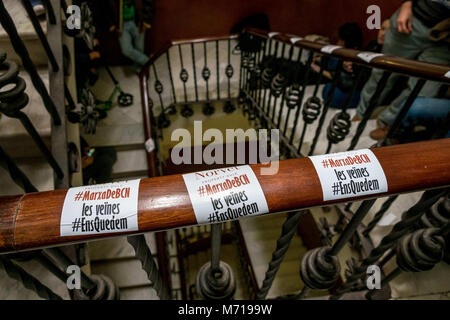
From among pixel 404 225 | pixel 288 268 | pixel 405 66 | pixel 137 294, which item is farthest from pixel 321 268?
pixel 288 268

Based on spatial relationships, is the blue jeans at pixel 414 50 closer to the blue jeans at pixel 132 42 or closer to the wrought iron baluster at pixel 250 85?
the wrought iron baluster at pixel 250 85

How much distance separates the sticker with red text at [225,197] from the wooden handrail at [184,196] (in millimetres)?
13

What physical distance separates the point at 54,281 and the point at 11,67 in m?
1.08

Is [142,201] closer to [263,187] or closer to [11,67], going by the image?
[263,187]

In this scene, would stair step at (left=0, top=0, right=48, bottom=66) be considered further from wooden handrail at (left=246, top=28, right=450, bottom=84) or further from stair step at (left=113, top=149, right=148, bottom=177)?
wooden handrail at (left=246, top=28, right=450, bottom=84)

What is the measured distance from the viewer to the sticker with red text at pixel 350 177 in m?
0.46

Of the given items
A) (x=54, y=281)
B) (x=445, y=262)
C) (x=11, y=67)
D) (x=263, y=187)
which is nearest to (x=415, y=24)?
(x=445, y=262)

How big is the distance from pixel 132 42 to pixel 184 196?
4.16 meters

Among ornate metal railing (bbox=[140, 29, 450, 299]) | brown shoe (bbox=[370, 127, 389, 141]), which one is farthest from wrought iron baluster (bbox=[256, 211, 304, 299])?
brown shoe (bbox=[370, 127, 389, 141])

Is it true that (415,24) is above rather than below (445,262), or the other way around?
above

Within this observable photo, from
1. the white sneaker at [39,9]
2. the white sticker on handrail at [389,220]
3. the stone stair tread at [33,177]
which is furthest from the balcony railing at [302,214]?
the white sneaker at [39,9]

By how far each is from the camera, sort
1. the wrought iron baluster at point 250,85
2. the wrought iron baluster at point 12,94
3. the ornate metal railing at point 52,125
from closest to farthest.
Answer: the ornate metal railing at point 52,125
the wrought iron baluster at point 12,94
the wrought iron baluster at point 250,85

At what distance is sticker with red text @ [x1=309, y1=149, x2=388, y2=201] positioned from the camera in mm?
464

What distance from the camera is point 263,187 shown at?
17.8 inches
